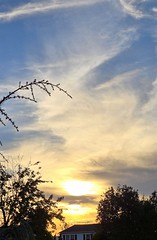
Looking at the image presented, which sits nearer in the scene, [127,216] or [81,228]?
[127,216]

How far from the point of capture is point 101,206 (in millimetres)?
76125

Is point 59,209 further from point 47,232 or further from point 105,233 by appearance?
point 105,233

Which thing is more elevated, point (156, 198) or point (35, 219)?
point (156, 198)

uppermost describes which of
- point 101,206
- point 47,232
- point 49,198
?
point 101,206

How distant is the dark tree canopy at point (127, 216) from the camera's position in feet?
218

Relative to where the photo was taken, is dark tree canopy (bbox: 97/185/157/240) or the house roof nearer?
dark tree canopy (bbox: 97/185/157/240)

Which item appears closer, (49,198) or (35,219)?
(35,219)

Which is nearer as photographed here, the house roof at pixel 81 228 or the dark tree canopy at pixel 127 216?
the dark tree canopy at pixel 127 216

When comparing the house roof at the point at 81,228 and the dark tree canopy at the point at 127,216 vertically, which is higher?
the house roof at the point at 81,228

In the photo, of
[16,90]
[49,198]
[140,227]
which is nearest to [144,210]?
[140,227]

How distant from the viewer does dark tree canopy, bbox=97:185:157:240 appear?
6644 cm

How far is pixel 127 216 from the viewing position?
68750 millimetres

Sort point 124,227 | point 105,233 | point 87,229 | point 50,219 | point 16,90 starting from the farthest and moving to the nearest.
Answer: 1. point 87,229
2. point 105,233
3. point 124,227
4. point 50,219
5. point 16,90

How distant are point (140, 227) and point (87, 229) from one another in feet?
187
